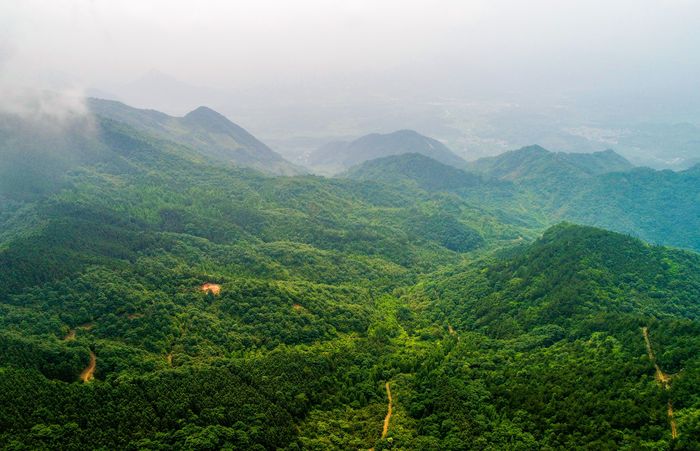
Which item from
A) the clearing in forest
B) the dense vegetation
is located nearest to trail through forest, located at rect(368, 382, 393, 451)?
the dense vegetation

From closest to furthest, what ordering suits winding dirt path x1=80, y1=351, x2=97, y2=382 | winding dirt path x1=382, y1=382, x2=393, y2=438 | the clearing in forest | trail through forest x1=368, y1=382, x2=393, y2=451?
trail through forest x1=368, y1=382, x2=393, y2=451
winding dirt path x1=382, y1=382, x2=393, y2=438
winding dirt path x1=80, y1=351, x2=97, y2=382
the clearing in forest

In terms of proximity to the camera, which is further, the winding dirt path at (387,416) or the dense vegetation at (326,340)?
the winding dirt path at (387,416)

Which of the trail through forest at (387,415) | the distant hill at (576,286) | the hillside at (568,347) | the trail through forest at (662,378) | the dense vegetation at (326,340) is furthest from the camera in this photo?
the distant hill at (576,286)

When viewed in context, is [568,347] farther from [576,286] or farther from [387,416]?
[387,416]

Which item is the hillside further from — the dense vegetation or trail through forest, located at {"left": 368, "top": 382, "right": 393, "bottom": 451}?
trail through forest, located at {"left": 368, "top": 382, "right": 393, "bottom": 451}

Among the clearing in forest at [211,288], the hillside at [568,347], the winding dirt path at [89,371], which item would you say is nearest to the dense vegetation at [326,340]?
the hillside at [568,347]

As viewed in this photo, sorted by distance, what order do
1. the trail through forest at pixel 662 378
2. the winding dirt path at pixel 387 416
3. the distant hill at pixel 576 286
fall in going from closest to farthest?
the trail through forest at pixel 662 378, the winding dirt path at pixel 387 416, the distant hill at pixel 576 286

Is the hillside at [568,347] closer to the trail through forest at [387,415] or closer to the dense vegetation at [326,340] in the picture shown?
the dense vegetation at [326,340]
